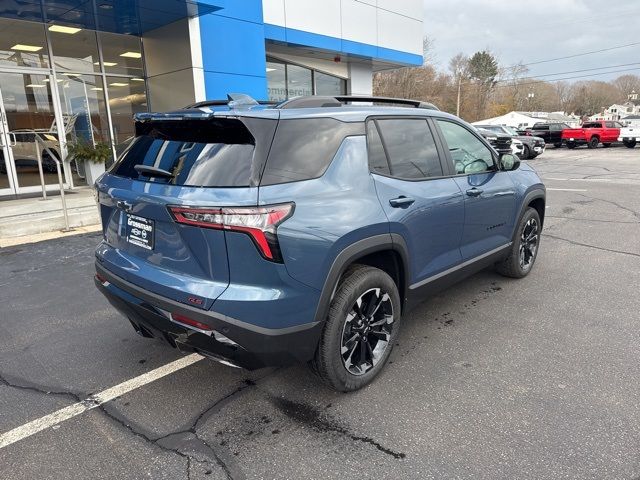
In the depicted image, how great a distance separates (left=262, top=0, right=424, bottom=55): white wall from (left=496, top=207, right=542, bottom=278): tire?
10155 mm

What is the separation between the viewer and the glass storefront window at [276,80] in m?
15.1

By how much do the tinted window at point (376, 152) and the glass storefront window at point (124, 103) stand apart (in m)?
10.3

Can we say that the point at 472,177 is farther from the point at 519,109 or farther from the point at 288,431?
the point at 519,109

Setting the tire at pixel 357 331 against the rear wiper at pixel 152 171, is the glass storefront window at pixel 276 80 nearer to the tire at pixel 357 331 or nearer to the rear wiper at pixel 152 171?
the rear wiper at pixel 152 171

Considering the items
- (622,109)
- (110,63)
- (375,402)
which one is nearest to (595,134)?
(110,63)

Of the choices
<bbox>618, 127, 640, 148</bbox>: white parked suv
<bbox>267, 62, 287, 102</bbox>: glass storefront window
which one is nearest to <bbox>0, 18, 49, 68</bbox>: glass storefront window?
<bbox>267, 62, 287, 102</bbox>: glass storefront window

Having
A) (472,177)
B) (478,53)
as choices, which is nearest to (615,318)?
(472,177)

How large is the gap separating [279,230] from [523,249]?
3.54 meters

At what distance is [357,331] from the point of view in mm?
2934

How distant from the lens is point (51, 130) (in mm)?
10695

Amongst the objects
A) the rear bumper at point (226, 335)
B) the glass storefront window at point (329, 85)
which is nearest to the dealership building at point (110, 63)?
the glass storefront window at point (329, 85)

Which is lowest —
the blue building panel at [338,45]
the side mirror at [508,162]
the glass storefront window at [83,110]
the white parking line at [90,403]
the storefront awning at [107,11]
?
the white parking line at [90,403]

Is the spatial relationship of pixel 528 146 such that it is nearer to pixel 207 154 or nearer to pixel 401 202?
pixel 401 202

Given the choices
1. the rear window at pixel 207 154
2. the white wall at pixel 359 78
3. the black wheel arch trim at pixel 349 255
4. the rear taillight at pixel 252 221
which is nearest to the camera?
the rear taillight at pixel 252 221
